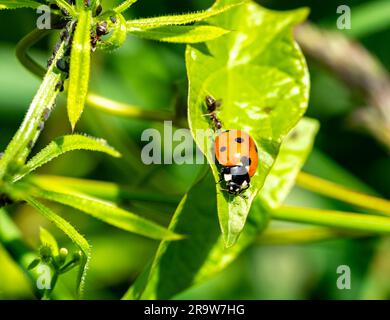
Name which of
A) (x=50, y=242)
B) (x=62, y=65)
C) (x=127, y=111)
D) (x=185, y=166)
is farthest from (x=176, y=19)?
(x=185, y=166)

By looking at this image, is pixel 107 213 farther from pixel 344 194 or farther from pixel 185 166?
pixel 185 166

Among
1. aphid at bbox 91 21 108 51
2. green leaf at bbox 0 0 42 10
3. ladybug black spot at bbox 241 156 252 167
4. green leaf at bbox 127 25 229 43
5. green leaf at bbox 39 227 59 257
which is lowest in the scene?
green leaf at bbox 39 227 59 257

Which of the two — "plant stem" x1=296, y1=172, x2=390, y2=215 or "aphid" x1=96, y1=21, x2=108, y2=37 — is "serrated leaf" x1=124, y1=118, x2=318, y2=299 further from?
"aphid" x1=96, y1=21, x2=108, y2=37

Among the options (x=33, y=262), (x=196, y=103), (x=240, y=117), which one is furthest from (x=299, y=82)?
(x=33, y=262)

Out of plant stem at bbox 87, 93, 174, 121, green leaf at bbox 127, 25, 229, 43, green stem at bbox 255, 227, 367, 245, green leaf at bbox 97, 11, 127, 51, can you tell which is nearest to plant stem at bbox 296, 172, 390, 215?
green stem at bbox 255, 227, 367, 245

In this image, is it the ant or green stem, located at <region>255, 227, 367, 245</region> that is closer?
the ant

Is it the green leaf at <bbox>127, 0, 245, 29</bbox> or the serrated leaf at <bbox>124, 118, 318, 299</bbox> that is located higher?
the green leaf at <bbox>127, 0, 245, 29</bbox>
